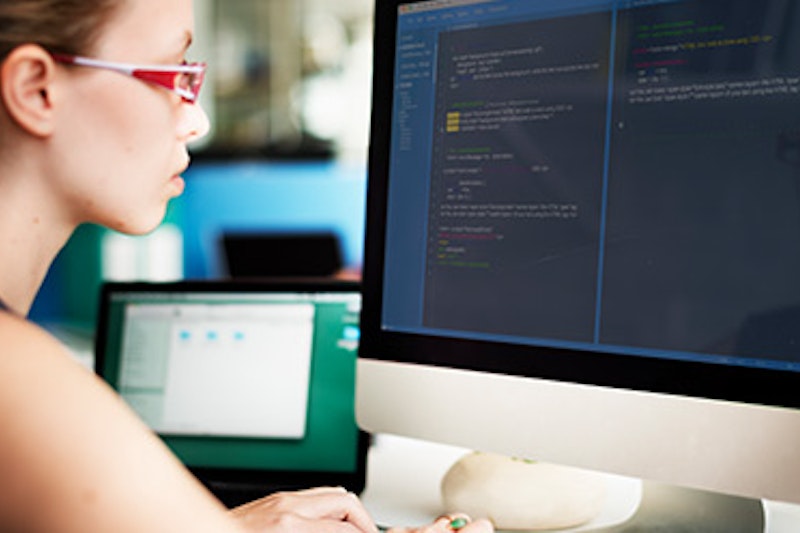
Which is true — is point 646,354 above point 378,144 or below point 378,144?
below

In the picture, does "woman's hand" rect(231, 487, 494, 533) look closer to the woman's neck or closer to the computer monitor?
the computer monitor

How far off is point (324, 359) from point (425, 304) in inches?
8.6

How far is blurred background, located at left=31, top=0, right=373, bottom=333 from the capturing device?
3963 millimetres

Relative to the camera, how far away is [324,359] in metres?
1.01

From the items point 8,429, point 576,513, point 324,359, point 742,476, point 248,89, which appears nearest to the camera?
point 8,429

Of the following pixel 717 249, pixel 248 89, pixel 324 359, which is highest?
pixel 248 89

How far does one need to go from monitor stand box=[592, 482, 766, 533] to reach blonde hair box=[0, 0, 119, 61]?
65 cm

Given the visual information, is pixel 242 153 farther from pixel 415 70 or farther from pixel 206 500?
pixel 206 500

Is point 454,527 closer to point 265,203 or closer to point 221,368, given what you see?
point 221,368

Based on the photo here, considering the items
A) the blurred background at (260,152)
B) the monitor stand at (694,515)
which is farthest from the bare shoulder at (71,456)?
the blurred background at (260,152)

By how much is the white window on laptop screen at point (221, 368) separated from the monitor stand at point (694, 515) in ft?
1.32

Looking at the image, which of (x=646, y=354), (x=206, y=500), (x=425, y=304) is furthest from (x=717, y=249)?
(x=206, y=500)

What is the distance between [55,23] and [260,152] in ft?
11.5

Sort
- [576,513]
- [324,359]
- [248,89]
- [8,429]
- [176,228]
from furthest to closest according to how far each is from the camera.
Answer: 1. [248,89]
2. [176,228]
3. [324,359]
4. [576,513]
5. [8,429]
